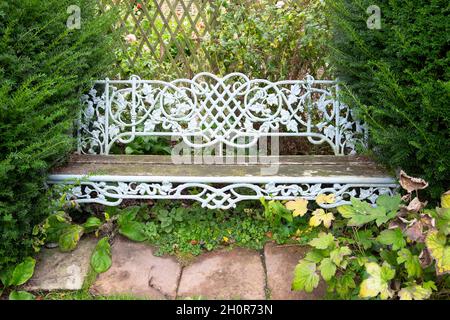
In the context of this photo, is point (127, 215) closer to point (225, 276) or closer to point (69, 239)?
point (69, 239)

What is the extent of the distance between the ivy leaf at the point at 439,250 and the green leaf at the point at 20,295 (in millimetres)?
1998

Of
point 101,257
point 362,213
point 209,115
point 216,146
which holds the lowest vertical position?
point 101,257

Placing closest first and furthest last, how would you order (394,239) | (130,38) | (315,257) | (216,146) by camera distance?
(394,239) → (315,257) → (216,146) → (130,38)

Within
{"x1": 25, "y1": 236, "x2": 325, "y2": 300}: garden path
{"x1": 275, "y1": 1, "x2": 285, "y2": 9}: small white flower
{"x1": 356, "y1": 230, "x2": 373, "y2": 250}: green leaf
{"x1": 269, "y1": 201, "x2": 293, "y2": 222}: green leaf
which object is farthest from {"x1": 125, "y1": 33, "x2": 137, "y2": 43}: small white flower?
{"x1": 356, "y1": 230, "x2": 373, "y2": 250}: green leaf

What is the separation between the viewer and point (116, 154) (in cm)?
368

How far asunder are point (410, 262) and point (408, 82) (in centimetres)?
104

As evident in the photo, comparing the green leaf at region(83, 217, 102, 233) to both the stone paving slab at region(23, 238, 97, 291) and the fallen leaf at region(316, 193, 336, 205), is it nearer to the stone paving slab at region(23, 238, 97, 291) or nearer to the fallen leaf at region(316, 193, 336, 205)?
the stone paving slab at region(23, 238, 97, 291)

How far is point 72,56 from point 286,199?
153cm

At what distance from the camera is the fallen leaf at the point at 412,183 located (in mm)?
2525

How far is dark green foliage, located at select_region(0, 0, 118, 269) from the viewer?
2477 mm

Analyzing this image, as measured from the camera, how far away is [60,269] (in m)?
2.83

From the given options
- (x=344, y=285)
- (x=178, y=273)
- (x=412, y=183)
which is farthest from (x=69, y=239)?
(x=412, y=183)
